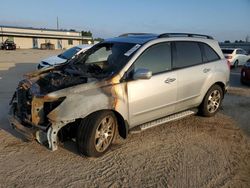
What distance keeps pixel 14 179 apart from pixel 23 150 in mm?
969

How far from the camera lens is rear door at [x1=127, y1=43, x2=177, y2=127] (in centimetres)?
493

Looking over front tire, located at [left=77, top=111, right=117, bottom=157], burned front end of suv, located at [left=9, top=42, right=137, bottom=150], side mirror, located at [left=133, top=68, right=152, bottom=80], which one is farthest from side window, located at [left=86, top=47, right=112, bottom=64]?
front tire, located at [left=77, top=111, right=117, bottom=157]

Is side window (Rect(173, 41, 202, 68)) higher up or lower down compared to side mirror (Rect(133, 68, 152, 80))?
higher up

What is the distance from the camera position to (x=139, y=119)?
16.7 feet

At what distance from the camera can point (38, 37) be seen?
66062 millimetres

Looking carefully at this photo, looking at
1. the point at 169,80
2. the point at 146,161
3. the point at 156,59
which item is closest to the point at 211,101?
the point at 169,80

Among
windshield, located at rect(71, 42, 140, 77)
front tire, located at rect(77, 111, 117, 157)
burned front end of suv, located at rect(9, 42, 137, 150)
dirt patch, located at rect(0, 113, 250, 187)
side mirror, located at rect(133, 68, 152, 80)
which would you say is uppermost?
windshield, located at rect(71, 42, 140, 77)

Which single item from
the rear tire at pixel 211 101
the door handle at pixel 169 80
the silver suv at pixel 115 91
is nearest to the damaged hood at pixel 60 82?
the silver suv at pixel 115 91

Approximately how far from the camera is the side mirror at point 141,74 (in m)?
4.74

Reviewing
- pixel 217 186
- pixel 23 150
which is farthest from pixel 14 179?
pixel 217 186

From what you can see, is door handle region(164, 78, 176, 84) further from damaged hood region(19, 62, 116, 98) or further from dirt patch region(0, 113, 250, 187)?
damaged hood region(19, 62, 116, 98)

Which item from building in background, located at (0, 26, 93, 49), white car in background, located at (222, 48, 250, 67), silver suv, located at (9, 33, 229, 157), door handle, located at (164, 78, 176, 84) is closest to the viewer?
silver suv, located at (9, 33, 229, 157)

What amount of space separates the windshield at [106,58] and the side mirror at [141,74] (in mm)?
285

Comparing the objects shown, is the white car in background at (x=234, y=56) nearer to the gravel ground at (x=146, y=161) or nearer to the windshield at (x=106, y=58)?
the gravel ground at (x=146, y=161)
